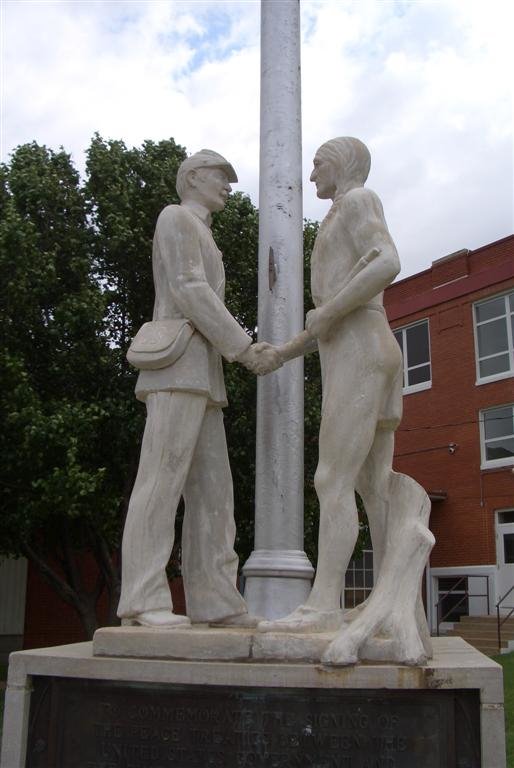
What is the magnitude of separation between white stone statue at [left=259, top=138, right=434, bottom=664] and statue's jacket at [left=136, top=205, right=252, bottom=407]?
39 centimetres

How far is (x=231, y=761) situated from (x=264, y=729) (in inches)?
8.2

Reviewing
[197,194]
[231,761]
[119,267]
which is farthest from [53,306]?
[231,761]

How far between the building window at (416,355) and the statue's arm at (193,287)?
757 inches

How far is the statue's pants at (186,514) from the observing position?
4410 mm

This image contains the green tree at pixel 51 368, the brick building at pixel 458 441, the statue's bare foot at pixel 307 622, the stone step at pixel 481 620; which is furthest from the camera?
the brick building at pixel 458 441

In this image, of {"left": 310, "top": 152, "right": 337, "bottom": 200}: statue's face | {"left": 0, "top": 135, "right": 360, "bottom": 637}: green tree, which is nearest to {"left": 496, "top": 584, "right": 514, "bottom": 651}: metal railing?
{"left": 0, "top": 135, "right": 360, "bottom": 637}: green tree

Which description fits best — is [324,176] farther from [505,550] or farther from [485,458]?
[485,458]

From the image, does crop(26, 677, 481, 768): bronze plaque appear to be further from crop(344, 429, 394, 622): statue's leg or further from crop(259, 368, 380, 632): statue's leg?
crop(344, 429, 394, 622): statue's leg

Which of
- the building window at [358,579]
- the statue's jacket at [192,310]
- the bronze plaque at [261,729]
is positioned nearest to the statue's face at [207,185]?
the statue's jacket at [192,310]

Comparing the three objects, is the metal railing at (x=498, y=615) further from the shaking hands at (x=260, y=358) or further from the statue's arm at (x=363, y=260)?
the statue's arm at (x=363, y=260)

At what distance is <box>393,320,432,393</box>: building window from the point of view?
23.6 meters

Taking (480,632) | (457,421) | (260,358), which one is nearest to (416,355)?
(457,421)

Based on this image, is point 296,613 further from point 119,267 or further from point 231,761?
point 119,267

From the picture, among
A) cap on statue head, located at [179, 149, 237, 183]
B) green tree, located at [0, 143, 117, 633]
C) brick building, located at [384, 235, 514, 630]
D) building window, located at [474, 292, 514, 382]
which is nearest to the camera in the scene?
cap on statue head, located at [179, 149, 237, 183]
